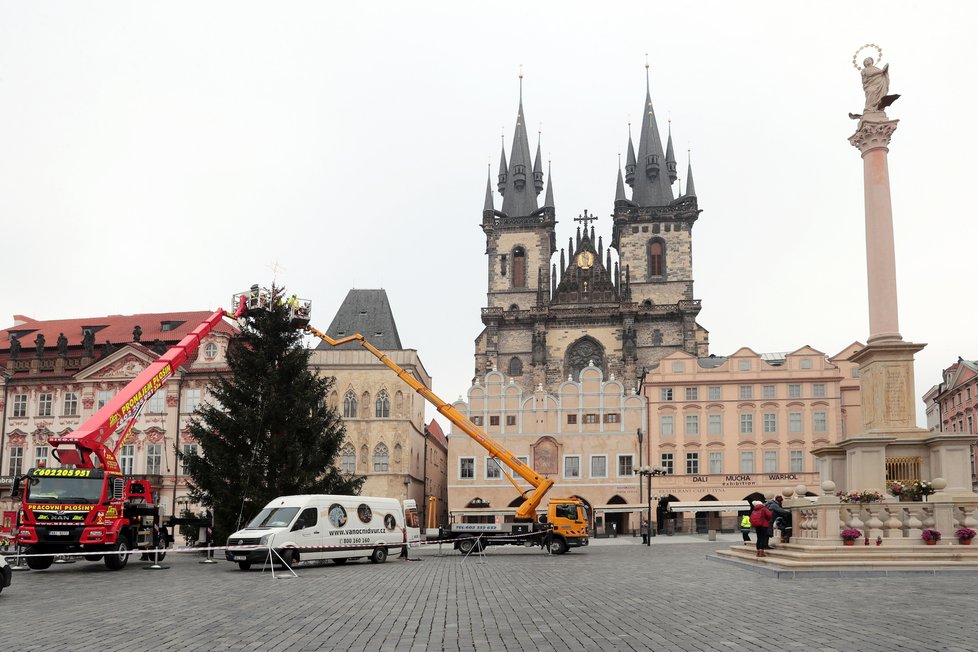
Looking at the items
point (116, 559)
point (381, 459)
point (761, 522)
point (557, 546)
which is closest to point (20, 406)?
point (381, 459)

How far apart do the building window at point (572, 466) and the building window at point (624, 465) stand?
2.48m

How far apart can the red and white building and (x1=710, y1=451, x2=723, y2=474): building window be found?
29.1 m

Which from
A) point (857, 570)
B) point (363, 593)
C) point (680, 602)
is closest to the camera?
point (680, 602)

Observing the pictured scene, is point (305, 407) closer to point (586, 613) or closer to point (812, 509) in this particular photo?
→ point (812, 509)

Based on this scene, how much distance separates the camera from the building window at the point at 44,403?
54.5 m

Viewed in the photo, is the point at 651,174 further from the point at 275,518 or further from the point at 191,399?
the point at 275,518

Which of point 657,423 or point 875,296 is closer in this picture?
point 875,296

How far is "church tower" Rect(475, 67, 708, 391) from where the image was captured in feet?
256

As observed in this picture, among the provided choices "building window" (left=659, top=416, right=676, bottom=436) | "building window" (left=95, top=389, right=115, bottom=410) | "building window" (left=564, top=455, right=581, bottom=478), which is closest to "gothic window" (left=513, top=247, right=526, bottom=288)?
"building window" (left=659, top=416, right=676, bottom=436)

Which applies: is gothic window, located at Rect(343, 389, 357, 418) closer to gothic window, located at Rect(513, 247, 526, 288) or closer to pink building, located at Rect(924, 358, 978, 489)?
gothic window, located at Rect(513, 247, 526, 288)

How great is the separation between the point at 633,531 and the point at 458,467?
11.3 metres

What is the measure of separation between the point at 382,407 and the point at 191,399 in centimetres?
1158

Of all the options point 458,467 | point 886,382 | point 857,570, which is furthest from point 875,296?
point 458,467

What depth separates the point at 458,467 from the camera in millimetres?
59469
